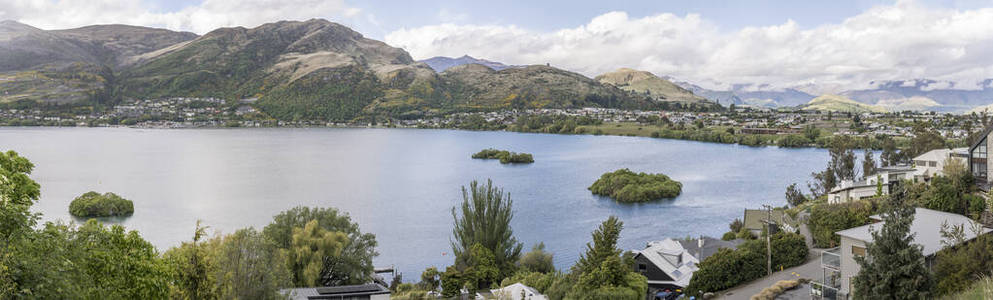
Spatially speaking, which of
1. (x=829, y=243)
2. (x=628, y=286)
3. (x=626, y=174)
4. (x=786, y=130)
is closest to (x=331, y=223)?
(x=628, y=286)

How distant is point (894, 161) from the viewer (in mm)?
53344

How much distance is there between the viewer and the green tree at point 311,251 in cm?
2005

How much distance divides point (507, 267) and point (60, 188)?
45000 millimetres

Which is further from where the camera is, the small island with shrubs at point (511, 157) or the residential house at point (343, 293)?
the small island with shrubs at point (511, 157)

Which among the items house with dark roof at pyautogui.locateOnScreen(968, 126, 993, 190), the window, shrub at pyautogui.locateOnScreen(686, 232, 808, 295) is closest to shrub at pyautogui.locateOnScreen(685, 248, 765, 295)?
shrub at pyautogui.locateOnScreen(686, 232, 808, 295)

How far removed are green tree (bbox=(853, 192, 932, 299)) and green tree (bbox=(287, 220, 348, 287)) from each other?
15.7 m

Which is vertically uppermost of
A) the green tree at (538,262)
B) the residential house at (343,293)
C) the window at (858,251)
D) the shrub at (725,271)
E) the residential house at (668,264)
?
the window at (858,251)

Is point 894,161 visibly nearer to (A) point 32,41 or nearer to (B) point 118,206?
(B) point 118,206

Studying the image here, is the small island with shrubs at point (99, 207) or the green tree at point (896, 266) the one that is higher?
the green tree at point (896, 266)

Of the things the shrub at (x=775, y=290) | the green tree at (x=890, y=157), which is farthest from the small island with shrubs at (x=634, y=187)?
the shrub at (x=775, y=290)

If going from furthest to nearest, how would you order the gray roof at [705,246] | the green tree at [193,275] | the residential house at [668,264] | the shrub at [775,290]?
the gray roof at [705,246], the residential house at [668,264], the shrub at [775,290], the green tree at [193,275]

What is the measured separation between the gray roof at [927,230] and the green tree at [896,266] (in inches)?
87.2

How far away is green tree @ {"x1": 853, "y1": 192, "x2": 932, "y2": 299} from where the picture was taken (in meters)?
10.2

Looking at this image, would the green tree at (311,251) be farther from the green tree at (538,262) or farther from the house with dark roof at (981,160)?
the house with dark roof at (981,160)
